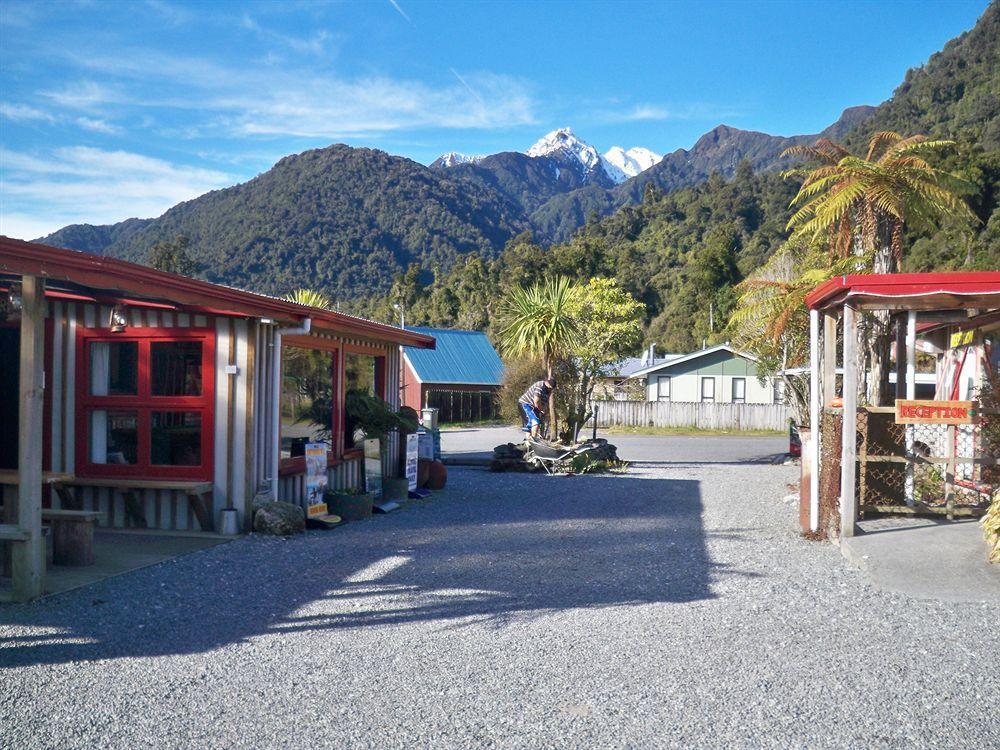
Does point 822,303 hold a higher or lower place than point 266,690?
higher

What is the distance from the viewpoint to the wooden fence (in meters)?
38.6

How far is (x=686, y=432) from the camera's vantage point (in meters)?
37.7

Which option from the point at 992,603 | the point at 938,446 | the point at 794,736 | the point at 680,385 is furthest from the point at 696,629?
the point at 680,385

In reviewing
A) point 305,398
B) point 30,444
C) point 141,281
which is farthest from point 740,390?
point 30,444

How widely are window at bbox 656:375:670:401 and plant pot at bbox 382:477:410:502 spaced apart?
30.0m

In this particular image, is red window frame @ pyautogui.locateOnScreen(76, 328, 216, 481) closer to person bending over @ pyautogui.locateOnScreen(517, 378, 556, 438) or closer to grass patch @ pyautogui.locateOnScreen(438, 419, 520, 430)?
person bending over @ pyautogui.locateOnScreen(517, 378, 556, 438)

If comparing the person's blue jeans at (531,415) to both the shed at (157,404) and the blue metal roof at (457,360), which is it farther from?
the blue metal roof at (457,360)

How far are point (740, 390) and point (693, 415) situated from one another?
3.83 meters

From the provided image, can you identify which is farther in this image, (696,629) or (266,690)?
(696,629)

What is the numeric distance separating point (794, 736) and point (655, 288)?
70438 millimetres

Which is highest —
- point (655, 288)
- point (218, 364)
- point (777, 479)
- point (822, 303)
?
point (655, 288)

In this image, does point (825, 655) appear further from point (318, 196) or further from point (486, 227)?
point (486, 227)

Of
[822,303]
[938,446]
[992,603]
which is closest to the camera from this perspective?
[992,603]

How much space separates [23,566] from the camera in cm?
681
